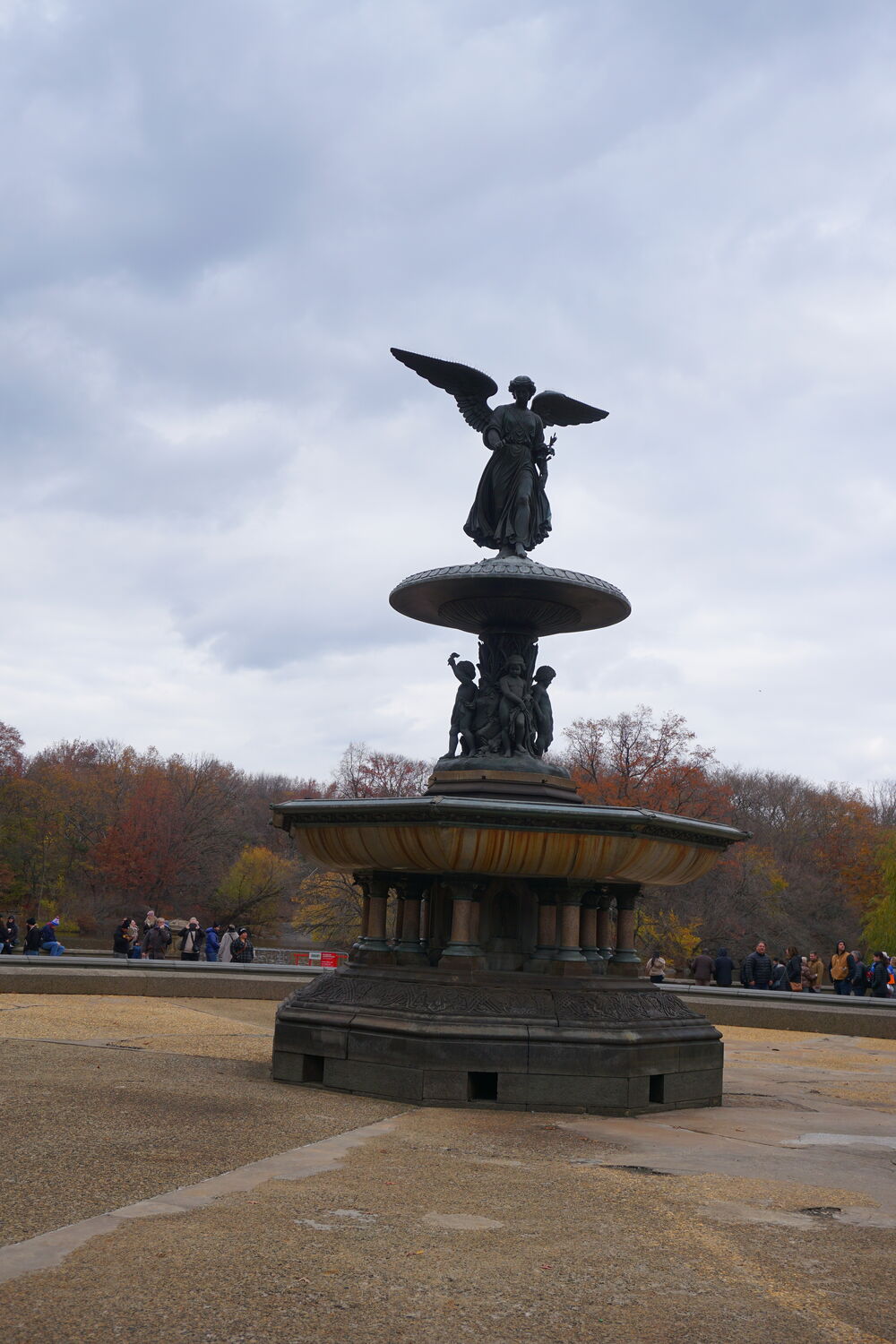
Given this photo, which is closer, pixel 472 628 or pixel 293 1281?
pixel 293 1281

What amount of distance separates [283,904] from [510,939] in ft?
188

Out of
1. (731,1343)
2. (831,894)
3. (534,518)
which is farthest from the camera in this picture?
(831,894)

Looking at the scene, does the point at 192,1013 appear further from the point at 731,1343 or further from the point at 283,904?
the point at 283,904

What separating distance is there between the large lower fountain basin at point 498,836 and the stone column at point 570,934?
0.52ft

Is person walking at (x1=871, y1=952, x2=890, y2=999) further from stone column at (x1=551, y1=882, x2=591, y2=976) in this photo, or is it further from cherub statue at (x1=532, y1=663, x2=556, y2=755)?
stone column at (x1=551, y1=882, x2=591, y2=976)

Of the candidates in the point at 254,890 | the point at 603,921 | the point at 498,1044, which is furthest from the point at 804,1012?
the point at 254,890

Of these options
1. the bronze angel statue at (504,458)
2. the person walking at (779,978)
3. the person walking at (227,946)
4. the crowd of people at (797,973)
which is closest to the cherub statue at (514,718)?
the bronze angel statue at (504,458)

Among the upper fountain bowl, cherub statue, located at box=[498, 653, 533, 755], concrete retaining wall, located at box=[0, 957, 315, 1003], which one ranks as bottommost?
concrete retaining wall, located at box=[0, 957, 315, 1003]

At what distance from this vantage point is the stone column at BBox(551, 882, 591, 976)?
31.9ft

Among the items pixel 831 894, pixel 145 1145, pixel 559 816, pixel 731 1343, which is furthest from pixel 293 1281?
pixel 831 894

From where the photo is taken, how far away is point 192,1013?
15258 mm

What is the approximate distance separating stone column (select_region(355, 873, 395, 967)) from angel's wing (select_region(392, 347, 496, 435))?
14.1ft

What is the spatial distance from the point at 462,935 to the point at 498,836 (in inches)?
38.0

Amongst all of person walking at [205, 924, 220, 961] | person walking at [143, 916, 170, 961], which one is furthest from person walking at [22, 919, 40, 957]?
person walking at [205, 924, 220, 961]
